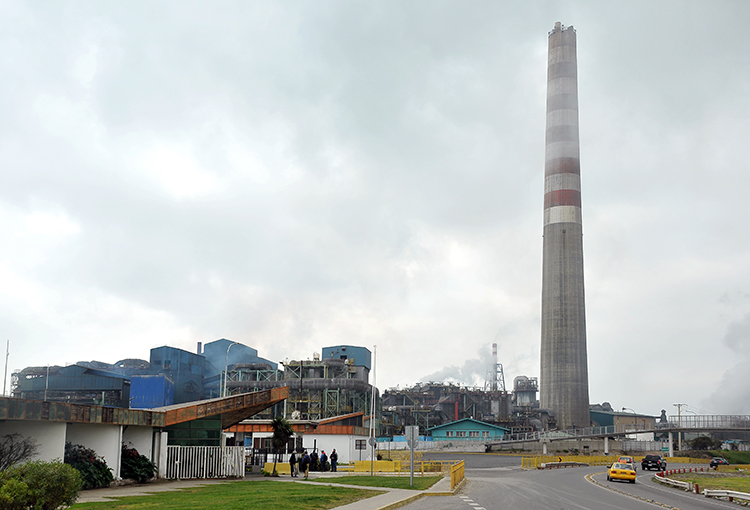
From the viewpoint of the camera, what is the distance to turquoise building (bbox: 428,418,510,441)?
107938 millimetres

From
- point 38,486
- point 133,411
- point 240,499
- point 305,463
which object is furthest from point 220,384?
point 38,486

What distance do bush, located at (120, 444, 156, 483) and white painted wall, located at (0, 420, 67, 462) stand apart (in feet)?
15.3

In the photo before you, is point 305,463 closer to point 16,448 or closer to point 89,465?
point 89,465

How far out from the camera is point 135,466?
28.2 m

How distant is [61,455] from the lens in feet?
77.5

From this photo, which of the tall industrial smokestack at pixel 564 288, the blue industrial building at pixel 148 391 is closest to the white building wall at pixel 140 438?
the blue industrial building at pixel 148 391

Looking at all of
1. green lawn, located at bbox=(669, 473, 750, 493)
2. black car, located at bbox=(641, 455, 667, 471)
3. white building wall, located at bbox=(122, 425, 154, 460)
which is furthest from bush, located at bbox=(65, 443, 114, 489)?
black car, located at bbox=(641, 455, 667, 471)

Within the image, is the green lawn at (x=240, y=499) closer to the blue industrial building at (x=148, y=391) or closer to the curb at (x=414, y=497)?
the curb at (x=414, y=497)

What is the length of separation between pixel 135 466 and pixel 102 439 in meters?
2.33

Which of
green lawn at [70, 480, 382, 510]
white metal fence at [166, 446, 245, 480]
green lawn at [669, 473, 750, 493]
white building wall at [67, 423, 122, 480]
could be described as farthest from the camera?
green lawn at [669, 473, 750, 493]

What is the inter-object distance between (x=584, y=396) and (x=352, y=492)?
292 ft

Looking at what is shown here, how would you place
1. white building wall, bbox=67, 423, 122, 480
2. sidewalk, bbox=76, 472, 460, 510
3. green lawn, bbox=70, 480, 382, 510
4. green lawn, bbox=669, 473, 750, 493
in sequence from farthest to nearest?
green lawn, bbox=669, 473, 750, 493 → white building wall, bbox=67, 423, 122, 480 → sidewalk, bbox=76, 472, 460, 510 → green lawn, bbox=70, 480, 382, 510

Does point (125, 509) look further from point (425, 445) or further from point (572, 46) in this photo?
point (572, 46)

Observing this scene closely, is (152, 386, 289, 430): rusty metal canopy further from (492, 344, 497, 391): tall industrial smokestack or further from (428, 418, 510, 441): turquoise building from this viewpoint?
(492, 344, 497, 391): tall industrial smokestack
